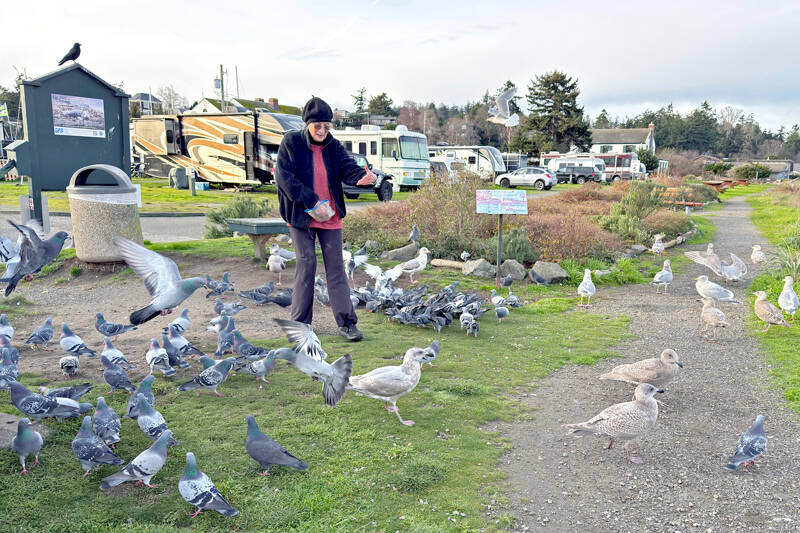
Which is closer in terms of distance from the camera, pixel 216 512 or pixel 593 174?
pixel 216 512

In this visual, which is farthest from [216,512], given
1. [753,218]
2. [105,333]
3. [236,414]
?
[753,218]

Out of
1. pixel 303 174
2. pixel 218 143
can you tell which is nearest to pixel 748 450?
pixel 303 174

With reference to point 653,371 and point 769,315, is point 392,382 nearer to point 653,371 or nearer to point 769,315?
point 653,371

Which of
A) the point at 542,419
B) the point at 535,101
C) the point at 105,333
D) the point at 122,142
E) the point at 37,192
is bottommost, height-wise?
the point at 542,419

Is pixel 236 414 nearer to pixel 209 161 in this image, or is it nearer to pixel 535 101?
pixel 209 161

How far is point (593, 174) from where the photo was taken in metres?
45.4

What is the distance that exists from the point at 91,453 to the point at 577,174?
4725cm

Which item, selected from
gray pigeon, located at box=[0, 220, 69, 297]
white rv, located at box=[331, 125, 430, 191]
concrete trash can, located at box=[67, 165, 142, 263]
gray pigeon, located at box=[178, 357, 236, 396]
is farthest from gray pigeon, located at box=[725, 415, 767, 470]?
white rv, located at box=[331, 125, 430, 191]

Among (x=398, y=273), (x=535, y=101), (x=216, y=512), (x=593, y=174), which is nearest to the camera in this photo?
(x=216, y=512)

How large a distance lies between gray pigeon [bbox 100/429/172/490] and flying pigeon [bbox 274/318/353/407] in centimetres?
118

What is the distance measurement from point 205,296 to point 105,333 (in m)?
2.27

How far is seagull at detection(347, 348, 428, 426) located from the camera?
410 centimetres

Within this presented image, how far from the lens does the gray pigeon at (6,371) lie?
384 centimetres

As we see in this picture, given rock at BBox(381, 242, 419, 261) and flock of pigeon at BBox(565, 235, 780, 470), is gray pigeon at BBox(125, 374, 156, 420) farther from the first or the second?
rock at BBox(381, 242, 419, 261)
